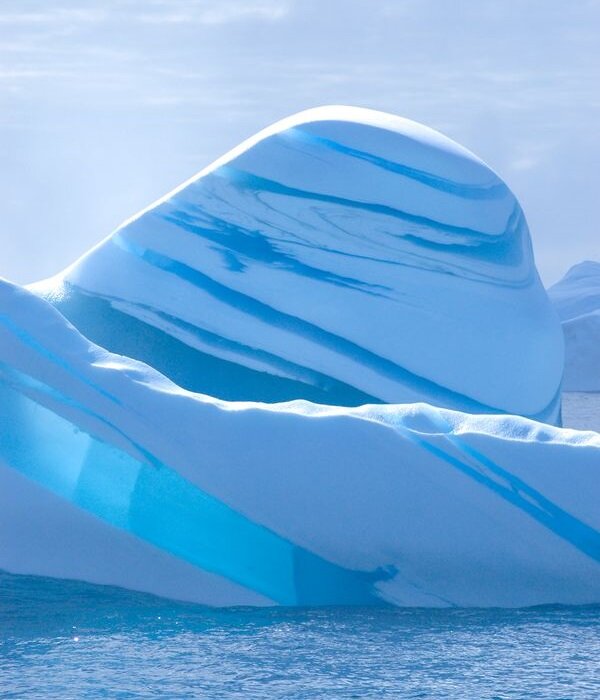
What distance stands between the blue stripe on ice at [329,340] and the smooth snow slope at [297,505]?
3.05m

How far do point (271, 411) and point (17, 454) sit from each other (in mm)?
1101

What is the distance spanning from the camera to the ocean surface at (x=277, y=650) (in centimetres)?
427

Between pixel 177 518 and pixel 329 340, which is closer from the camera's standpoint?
pixel 177 518

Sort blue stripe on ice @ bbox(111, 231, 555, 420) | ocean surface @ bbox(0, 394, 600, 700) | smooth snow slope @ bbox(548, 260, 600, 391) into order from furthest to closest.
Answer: smooth snow slope @ bbox(548, 260, 600, 391) → blue stripe on ice @ bbox(111, 231, 555, 420) → ocean surface @ bbox(0, 394, 600, 700)

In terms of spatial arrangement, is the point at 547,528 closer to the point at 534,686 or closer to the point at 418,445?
the point at 418,445

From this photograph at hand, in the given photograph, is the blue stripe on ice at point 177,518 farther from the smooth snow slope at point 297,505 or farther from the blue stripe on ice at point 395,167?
the blue stripe on ice at point 395,167

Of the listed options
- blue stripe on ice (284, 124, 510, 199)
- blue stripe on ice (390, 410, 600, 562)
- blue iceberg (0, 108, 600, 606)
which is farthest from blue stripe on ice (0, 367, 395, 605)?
blue stripe on ice (284, 124, 510, 199)

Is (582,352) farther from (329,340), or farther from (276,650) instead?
(276,650)

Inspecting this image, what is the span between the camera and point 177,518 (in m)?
5.48

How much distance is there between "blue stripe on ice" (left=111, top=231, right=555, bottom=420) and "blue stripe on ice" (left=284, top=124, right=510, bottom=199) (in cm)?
132

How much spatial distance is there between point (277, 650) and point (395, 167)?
17.2 feet

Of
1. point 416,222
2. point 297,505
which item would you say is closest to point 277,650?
point 297,505

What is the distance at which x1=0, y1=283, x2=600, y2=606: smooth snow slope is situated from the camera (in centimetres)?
531

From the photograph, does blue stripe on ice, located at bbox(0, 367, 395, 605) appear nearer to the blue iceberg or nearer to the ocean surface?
the blue iceberg
